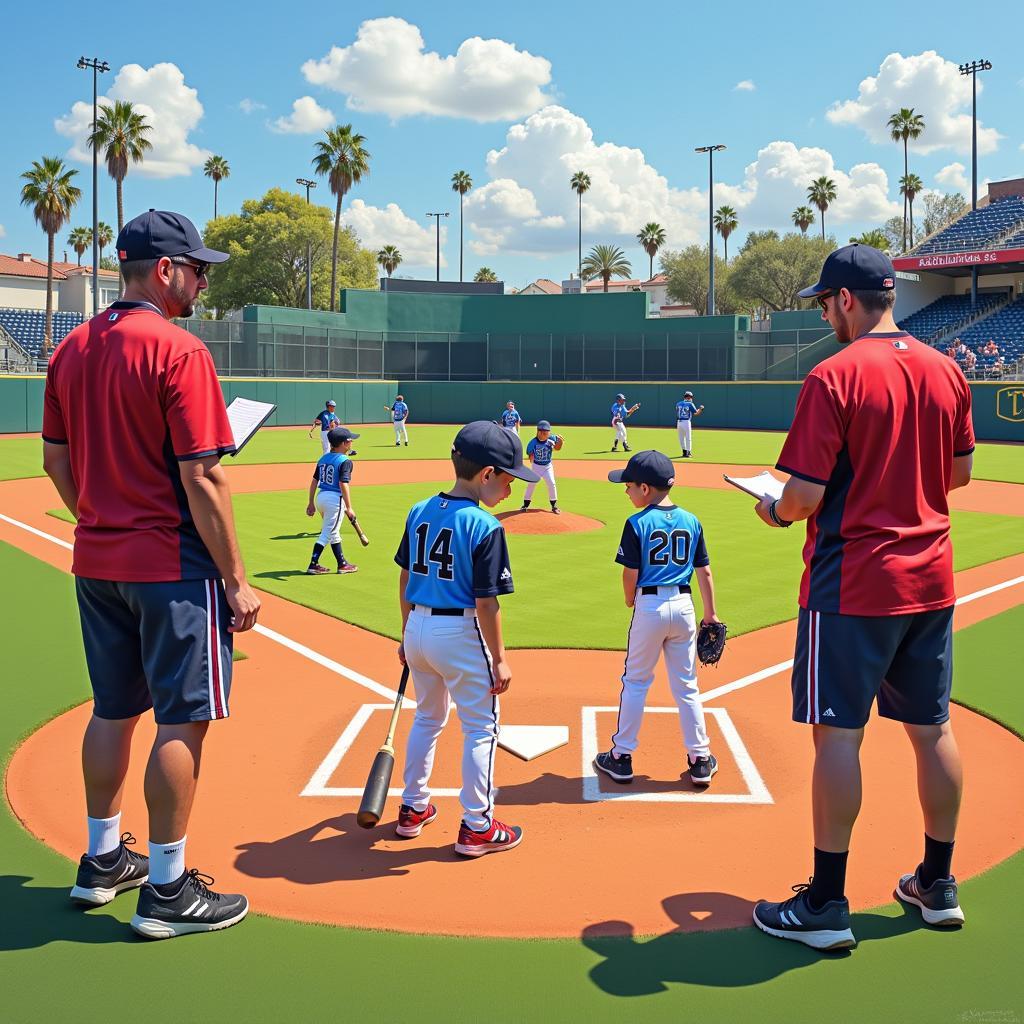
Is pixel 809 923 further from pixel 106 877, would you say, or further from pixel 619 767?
pixel 106 877

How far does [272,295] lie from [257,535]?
211 feet

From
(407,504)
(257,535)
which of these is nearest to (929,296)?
(407,504)

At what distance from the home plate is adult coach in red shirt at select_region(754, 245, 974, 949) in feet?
8.39

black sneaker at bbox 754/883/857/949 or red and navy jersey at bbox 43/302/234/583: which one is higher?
red and navy jersey at bbox 43/302/234/583

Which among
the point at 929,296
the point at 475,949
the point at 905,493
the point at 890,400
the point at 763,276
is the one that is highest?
the point at 763,276

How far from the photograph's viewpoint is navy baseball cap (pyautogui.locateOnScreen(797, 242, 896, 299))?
4.16m

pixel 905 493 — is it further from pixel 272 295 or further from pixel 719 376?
pixel 272 295

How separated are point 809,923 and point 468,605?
2.07 metres

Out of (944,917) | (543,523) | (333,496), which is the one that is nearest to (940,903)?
(944,917)

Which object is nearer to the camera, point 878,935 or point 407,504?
point 878,935

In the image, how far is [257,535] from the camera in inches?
639

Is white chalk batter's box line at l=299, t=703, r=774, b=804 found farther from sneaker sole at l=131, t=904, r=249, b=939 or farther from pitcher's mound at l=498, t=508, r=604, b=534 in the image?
pitcher's mound at l=498, t=508, r=604, b=534

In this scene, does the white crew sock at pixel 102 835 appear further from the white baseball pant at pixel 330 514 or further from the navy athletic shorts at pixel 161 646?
the white baseball pant at pixel 330 514

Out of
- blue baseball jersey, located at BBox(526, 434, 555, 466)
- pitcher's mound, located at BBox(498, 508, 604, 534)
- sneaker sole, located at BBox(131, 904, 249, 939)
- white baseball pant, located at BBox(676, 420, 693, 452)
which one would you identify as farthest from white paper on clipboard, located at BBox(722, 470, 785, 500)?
white baseball pant, located at BBox(676, 420, 693, 452)
